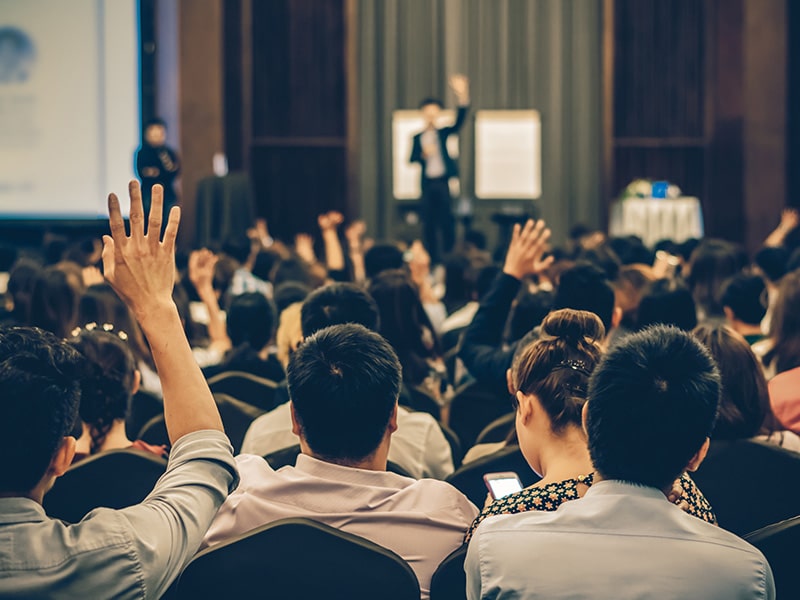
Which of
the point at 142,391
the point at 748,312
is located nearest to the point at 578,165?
the point at 748,312

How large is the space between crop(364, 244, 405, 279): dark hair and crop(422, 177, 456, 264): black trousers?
464cm

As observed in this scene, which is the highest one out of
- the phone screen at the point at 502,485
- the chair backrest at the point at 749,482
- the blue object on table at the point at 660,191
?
the blue object on table at the point at 660,191

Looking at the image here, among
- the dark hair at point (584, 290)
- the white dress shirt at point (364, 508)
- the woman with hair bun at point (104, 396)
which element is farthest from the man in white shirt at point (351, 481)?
the dark hair at point (584, 290)

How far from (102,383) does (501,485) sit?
1.14m

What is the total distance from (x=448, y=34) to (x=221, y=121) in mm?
2612

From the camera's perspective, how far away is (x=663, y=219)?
396 inches

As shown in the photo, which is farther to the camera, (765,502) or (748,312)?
(748,312)

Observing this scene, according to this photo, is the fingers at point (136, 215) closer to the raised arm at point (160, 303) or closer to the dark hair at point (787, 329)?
the raised arm at point (160, 303)

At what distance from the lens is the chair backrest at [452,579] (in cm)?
178

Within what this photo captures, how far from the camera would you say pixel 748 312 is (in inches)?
159

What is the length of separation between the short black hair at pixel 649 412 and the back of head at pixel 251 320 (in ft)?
7.64

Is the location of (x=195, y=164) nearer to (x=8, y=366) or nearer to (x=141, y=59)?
(x=141, y=59)

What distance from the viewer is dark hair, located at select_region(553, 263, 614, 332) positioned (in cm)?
338

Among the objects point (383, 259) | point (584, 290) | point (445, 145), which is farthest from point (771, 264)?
point (445, 145)
